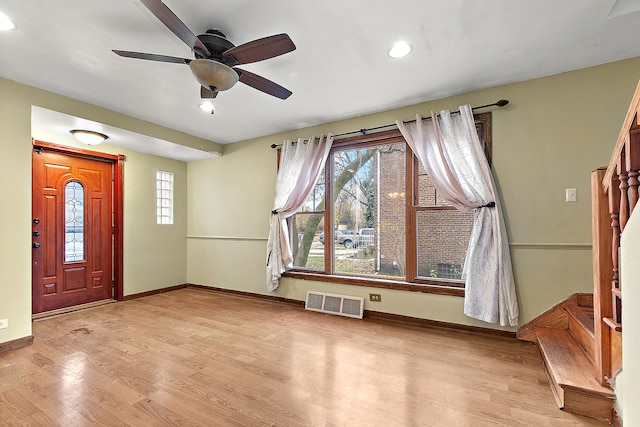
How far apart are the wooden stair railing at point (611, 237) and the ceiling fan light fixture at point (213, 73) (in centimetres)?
234

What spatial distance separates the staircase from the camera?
68.7 inches

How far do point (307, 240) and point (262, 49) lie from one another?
2773 mm

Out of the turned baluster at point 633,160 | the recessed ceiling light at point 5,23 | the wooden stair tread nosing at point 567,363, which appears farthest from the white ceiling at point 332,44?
the wooden stair tread nosing at point 567,363

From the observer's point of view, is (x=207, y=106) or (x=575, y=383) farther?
(x=207, y=106)

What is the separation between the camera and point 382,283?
139 inches

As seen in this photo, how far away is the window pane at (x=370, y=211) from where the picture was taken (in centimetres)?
356

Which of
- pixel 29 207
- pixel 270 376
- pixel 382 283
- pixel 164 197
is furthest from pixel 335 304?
pixel 164 197

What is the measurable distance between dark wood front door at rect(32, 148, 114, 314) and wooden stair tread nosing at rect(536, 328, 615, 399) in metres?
5.43

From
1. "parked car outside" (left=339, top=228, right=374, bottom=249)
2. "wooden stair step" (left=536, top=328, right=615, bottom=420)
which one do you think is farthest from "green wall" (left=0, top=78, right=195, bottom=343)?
"wooden stair step" (left=536, top=328, right=615, bottom=420)

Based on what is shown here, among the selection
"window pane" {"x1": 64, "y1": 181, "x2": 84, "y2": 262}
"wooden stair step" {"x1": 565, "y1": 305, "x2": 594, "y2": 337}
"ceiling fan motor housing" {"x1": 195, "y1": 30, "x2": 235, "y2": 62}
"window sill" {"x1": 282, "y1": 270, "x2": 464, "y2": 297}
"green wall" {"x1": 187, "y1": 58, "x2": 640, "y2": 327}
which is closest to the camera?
"ceiling fan motor housing" {"x1": 195, "y1": 30, "x2": 235, "y2": 62}

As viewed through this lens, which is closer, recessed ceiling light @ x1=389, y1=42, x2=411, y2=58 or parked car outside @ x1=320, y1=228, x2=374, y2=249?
recessed ceiling light @ x1=389, y1=42, x2=411, y2=58

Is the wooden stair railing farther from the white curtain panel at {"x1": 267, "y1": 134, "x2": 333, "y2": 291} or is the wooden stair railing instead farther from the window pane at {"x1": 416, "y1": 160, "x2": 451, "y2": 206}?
the white curtain panel at {"x1": 267, "y1": 134, "x2": 333, "y2": 291}

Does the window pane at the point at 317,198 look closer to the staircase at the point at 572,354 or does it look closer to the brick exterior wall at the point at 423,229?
the brick exterior wall at the point at 423,229

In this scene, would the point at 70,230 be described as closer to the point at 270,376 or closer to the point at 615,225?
the point at 270,376
